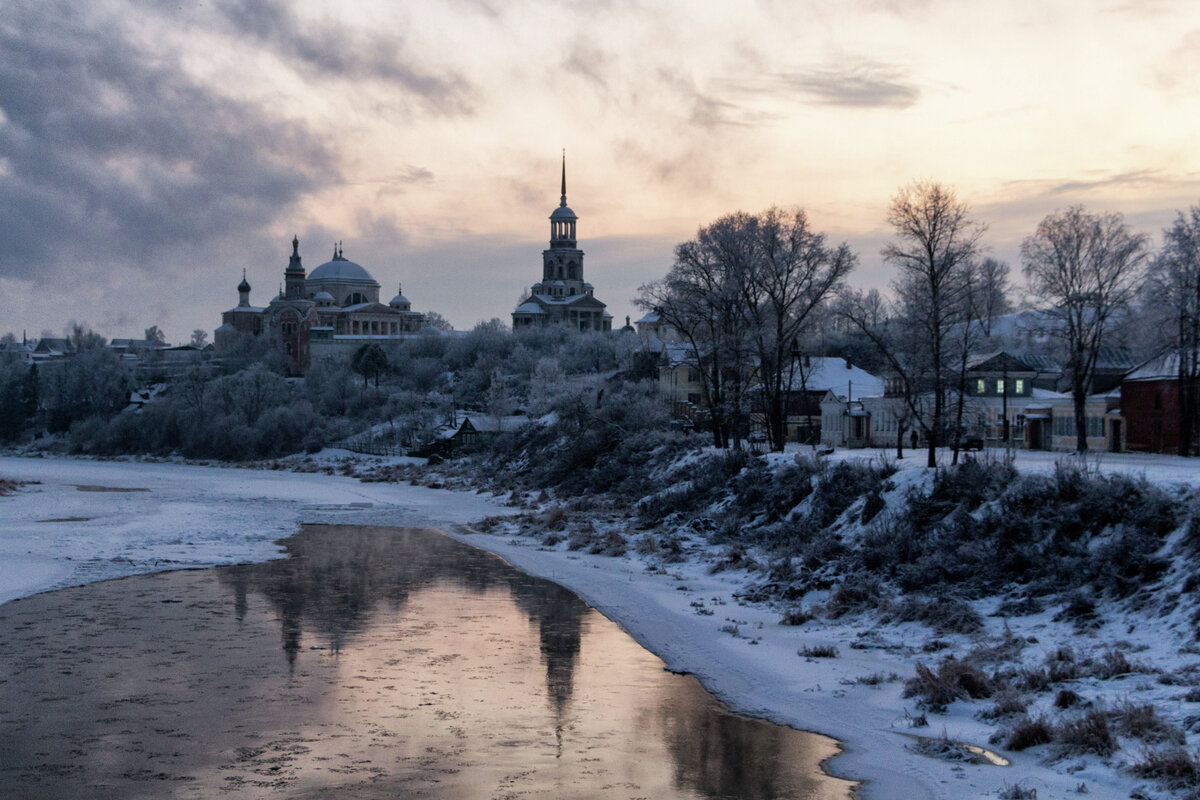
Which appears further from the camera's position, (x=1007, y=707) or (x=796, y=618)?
(x=796, y=618)

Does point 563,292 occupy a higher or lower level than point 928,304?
higher

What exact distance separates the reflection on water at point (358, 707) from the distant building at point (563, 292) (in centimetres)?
12061

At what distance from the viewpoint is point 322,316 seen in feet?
484

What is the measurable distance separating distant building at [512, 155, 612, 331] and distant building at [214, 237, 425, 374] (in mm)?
17751

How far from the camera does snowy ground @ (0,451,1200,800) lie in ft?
44.1

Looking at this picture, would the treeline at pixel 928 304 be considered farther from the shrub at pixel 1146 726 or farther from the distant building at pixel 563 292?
the distant building at pixel 563 292

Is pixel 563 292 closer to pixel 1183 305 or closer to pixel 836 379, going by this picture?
pixel 836 379

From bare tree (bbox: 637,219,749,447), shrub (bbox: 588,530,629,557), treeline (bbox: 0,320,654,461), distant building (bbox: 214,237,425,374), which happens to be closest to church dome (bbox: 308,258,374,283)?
distant building (bbox: 214,237,425,374)

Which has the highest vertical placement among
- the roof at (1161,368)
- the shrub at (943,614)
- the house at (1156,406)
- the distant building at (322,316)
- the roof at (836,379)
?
the distant building at (322,316)

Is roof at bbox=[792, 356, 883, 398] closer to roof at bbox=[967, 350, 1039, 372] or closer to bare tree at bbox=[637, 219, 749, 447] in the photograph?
roof at bbox=[967, 350, 1039, 372]

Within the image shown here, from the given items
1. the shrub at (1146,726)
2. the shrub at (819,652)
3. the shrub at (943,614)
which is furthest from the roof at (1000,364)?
the shrub at (1146,726)

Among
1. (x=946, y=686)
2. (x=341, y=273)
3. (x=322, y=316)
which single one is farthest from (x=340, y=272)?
(x=946, y=686)

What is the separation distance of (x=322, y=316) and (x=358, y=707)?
137m

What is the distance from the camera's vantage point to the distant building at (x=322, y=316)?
141375 millimetres
